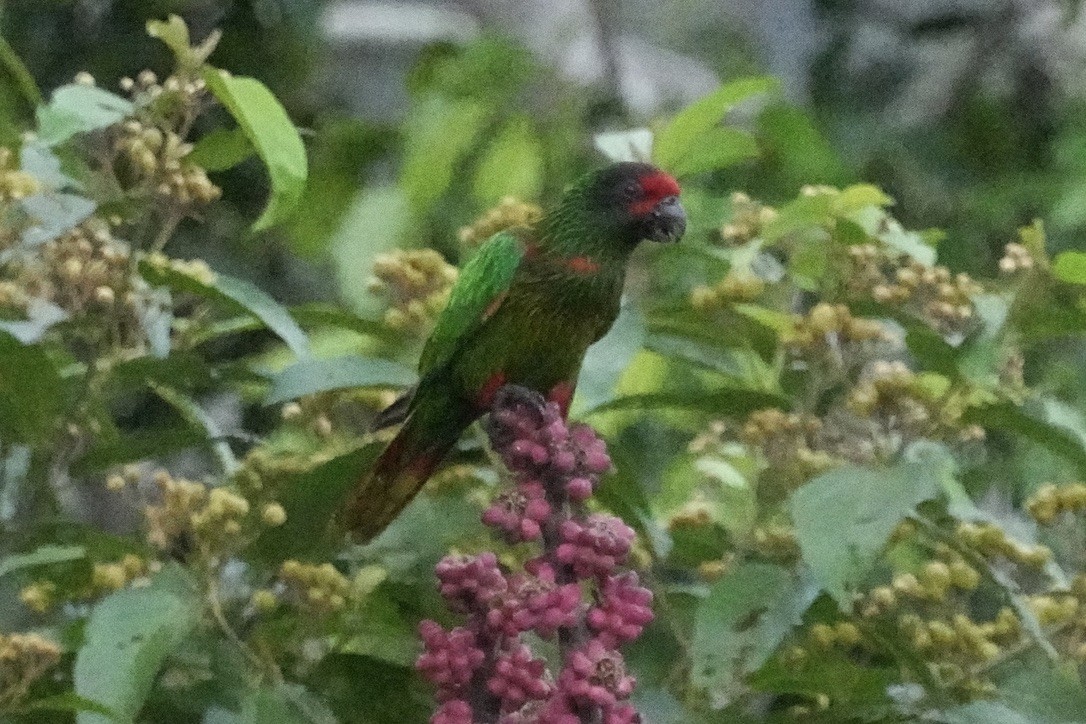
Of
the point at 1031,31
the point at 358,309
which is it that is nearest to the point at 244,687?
the point at 358,309

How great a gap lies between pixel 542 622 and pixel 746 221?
1.76ft

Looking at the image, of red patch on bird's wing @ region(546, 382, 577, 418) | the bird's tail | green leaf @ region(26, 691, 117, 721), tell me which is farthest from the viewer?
red patch on bird's wing @ region(546, 382, 577, 418)

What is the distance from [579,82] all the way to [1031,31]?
0.82 m

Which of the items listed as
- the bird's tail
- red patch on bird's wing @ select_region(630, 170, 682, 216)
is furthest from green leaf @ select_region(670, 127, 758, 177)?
the bird's tail

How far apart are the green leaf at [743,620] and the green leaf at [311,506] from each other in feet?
0.85

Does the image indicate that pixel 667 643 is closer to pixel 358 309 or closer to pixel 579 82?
pixel 358 309

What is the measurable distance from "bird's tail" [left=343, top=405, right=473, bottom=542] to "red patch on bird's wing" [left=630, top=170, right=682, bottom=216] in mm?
216

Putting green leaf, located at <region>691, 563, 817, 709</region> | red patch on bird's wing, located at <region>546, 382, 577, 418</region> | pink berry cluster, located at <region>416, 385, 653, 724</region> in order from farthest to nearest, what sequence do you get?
red patch on bird's wing, located at <region>546, 382, 577, 418</region>
green leaf, located at <region>691, 563, 817, 709</region>
pink berry cluster, located at <region>416, 385, 653, 724</region>

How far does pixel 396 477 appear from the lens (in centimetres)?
94

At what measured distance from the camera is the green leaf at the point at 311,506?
36.5 inches

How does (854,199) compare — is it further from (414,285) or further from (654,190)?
(414,285)

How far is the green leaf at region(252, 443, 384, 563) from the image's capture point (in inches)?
36.5

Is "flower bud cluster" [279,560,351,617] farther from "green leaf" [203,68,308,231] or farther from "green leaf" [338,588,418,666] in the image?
"green leaf" [203,68,308,231]

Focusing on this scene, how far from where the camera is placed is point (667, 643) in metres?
1.01
